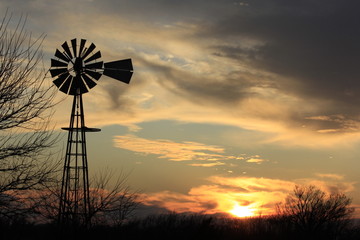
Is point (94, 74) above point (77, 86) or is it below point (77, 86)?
above

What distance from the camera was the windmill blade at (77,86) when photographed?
21250 millimetres

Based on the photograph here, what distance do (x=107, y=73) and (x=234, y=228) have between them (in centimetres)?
4723

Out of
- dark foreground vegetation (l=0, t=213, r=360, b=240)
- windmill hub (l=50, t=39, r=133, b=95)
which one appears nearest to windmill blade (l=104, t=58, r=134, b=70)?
windmill hub (l=50, t=39, r=133, b=95)

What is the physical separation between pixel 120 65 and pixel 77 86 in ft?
7.40

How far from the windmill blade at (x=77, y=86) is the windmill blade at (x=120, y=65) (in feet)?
4.44

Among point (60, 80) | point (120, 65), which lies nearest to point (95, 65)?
point (120, 65)

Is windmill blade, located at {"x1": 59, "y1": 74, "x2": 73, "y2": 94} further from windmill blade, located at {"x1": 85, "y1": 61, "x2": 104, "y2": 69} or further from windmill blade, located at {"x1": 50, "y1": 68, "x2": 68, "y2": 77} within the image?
windmill blade, located at {"x1": 85, "y1": 61, "x2": 104, "y2": 69}

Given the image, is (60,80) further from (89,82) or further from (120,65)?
(120,65)

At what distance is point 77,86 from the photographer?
2130 centimetres

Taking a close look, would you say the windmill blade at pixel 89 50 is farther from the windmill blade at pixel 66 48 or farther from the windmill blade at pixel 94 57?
the windmill blade at pixel 66 48

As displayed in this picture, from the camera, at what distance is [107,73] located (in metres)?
21.6

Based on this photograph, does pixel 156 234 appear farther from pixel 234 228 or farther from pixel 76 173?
pixel 76 173

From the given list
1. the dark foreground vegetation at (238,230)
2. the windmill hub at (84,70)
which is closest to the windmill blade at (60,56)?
the windmill hub at (84,70)

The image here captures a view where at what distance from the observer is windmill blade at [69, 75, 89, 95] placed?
21.2 m
